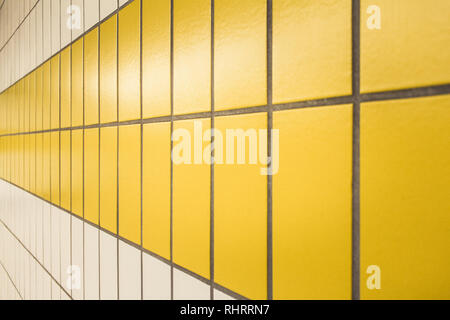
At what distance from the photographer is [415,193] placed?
0.56 m

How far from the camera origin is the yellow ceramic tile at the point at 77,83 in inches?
73.3

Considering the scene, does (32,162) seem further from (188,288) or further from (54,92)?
(188,288)

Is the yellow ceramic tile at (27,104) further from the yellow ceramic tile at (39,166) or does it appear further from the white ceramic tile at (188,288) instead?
the white ceramic tile at (188,288)

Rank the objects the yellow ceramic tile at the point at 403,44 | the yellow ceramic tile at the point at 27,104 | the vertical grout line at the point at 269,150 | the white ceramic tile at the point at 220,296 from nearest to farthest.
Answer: the yellow ceramic tile at the point at 403,44
the vertical grout line at the point at 269,150
the white ceramic tile at the point at 220,296
the yellow ceramic tile at the point at 27,104

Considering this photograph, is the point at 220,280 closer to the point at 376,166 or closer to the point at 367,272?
the point at 367,272

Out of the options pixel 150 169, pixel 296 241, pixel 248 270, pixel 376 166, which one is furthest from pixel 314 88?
pixel 150 169

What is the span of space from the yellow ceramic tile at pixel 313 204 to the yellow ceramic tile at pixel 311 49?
5cm

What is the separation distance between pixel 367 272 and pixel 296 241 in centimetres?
16

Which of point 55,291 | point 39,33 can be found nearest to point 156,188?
point 55,291

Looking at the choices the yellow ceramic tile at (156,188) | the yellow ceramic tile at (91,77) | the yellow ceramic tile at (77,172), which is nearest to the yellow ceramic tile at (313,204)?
the yellow ceramic tile at (156,188)

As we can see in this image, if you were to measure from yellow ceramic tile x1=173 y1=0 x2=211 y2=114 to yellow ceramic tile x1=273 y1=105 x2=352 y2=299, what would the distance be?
1.04 feet

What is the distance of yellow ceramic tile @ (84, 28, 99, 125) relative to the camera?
1.68 m

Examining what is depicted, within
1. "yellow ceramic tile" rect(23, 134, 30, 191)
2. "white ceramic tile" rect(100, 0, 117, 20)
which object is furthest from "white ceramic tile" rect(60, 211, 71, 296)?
"white ceramic tile" rect(100, 0, 117, 20)

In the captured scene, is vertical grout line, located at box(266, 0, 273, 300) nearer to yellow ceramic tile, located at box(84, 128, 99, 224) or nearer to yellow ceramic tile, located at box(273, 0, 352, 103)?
yellow ceramic tile, located at box(273, 0, 352, 103)
